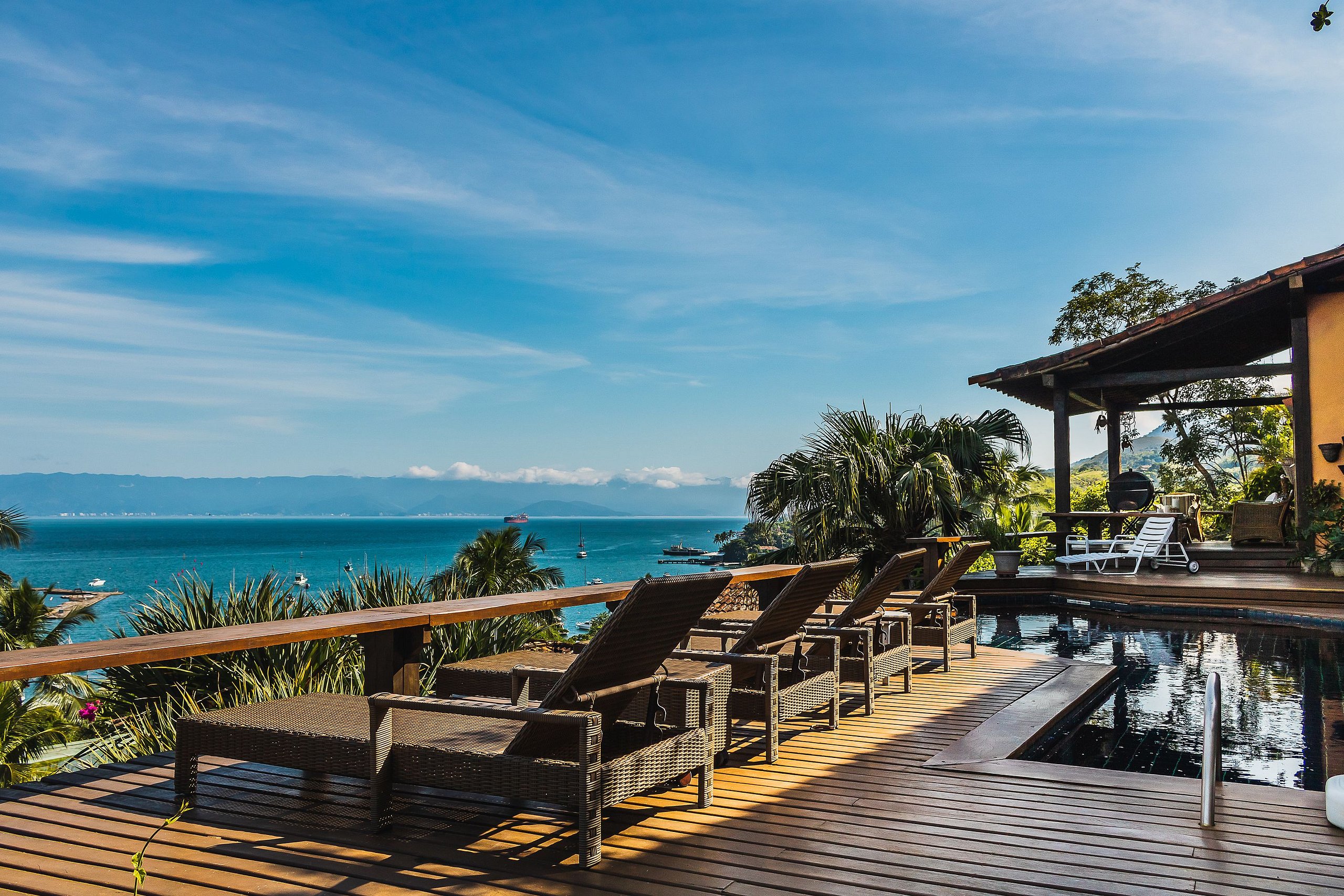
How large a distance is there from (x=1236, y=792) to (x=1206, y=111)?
19.2 metres

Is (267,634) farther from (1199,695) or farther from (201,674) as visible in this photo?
(1199,695)

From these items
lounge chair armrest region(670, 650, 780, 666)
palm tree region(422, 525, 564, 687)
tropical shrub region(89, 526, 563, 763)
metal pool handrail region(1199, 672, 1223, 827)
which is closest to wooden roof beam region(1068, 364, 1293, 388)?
palm tree region(422, 525, 564, 687)

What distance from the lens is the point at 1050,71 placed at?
17781 millimetres

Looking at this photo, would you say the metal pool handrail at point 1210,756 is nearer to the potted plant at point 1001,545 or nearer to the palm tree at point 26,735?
the palm tree at point 26,735

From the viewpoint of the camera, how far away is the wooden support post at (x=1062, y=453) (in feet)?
47.9

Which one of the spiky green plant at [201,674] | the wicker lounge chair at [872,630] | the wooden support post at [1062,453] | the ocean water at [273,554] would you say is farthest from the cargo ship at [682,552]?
the wicker lounge chair at [872,630]

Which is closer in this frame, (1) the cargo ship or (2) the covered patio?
(2) the covered patio

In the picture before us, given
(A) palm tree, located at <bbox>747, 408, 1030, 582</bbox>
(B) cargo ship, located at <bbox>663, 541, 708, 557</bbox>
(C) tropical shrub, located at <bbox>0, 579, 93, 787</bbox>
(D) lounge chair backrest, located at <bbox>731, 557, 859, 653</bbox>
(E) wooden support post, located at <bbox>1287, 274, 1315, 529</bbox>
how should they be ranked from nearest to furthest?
(D) lounge chair backrest, located at <bbox>731, 557, 859, 653</bbox>
(C) tropical shrub, located at <bbox>0, 579, 93, 787</bbox>
(A) palm tree, located at <bbox>747, 408, 1030, 582</bbox>
(E) wooden support post, located at <bbox>1287, 274, 1315, 529</bbox>
(B) cargo ship, located at <bbox>663, 541, 708, 557</bbox>

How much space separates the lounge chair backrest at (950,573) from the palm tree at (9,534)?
16202mm

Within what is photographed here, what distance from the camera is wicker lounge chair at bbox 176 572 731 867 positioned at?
2768 mm

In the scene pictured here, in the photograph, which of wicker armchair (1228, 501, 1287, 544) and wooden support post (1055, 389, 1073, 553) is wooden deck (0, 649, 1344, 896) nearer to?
wooden support post (1055, 389, 1073, 553)

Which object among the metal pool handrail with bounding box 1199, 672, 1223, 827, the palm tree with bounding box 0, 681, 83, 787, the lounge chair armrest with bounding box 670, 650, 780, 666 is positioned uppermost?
the lounge chair armrest with bounding box 670, 650, 780, 666

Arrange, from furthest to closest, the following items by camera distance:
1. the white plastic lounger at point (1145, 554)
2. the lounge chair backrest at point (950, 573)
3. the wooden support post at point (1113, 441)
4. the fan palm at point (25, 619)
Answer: the wooden support post at point (1113, 441), the fan palm at point (25, 619), the white plastic lounger at point (1145, 554), the lounge chair backrest at point (950, 573)

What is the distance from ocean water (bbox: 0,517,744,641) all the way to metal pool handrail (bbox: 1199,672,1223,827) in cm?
3304
